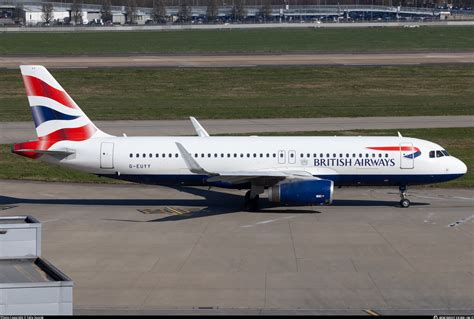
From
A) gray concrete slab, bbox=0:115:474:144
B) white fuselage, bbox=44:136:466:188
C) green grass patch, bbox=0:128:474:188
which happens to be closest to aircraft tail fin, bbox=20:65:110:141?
white fuselage, bbox=44:136:466:188

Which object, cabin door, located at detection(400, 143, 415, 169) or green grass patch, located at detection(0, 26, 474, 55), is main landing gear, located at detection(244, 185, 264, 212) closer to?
cabin door, located at detection(400, 143, 415, 169)

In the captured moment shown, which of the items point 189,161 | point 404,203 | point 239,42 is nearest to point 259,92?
point 404,203

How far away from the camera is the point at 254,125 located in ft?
216

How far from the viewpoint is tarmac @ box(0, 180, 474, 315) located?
89.9ft

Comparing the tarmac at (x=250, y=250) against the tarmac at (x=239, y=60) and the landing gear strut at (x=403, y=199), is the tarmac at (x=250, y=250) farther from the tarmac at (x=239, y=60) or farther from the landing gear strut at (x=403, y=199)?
the tarmac at (x=239, y=60)

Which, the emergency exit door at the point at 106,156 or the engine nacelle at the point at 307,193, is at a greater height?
the emergency exit door at the point at 106,156

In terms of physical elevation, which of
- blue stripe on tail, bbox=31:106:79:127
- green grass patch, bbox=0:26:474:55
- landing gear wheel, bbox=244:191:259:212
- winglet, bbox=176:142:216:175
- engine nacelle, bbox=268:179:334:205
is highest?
green grass patch, bbox=0:26:474:55

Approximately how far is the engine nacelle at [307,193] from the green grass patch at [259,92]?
104 ft

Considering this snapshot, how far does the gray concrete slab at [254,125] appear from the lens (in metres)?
62.5

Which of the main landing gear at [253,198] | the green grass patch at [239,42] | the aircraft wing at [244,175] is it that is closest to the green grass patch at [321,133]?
the aircraft wing at [244,175]

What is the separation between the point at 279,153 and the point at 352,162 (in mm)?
3394

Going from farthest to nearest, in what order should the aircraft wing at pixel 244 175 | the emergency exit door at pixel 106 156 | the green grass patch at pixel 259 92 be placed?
the green grass patch at pixel 259 92 < the emergency exit door at pixel 106 156 < the aircraft wing at pixel 244 175

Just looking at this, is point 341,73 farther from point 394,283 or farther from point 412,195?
point 394,283

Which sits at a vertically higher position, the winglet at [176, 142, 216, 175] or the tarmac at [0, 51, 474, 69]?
the tarmac at [0, 51, 474, 69]
